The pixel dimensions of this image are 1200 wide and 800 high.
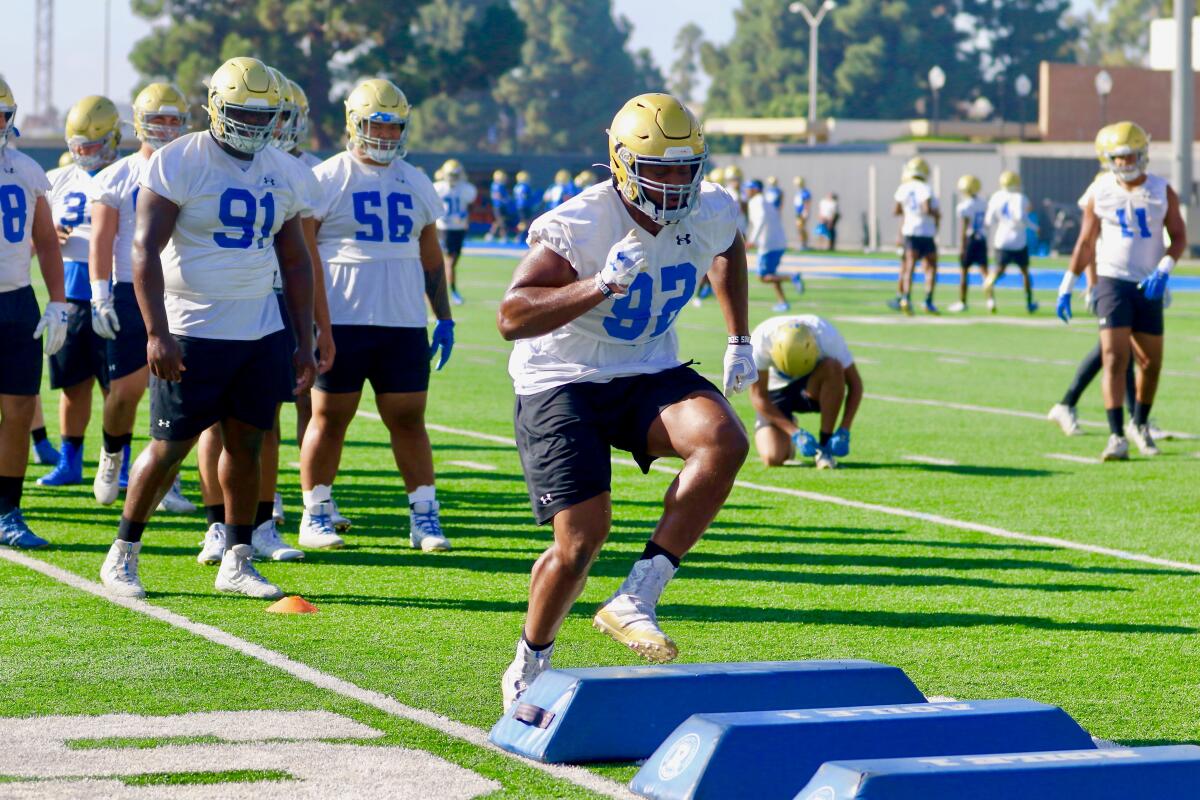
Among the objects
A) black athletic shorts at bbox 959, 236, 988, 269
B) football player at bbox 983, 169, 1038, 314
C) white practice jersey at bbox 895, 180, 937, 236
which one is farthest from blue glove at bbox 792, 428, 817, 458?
black athletic shorts at bbox 959, 236, 988, 269

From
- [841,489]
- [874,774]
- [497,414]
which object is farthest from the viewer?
[497,414]

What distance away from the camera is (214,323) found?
6609 mm

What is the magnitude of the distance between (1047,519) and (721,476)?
165 inches

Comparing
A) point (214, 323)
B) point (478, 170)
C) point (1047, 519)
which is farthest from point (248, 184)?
point (478, 170)

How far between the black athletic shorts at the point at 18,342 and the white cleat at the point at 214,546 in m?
1.06

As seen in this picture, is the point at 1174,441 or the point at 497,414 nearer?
the point at 1174,441

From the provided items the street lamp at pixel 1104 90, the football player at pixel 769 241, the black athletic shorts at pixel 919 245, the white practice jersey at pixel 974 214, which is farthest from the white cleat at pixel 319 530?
the street lamp at pixel 1104 90

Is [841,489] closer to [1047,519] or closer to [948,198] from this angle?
[1047,519]

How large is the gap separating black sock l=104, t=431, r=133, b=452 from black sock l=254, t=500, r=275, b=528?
53.7 inches

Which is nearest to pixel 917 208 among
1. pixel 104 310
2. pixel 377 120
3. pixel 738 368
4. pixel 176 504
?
pixel 176 504

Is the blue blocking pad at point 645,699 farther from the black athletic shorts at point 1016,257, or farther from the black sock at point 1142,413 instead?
the black athletic shorts at point 1016,257

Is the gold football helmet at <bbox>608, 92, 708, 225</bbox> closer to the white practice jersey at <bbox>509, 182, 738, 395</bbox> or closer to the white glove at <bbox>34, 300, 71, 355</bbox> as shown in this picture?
the white practice jersey at <bbox>509, 182, 738, 395</bbox>

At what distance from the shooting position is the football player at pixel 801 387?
1020 centimetres

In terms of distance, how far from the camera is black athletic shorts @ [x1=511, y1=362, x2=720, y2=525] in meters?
5.06
